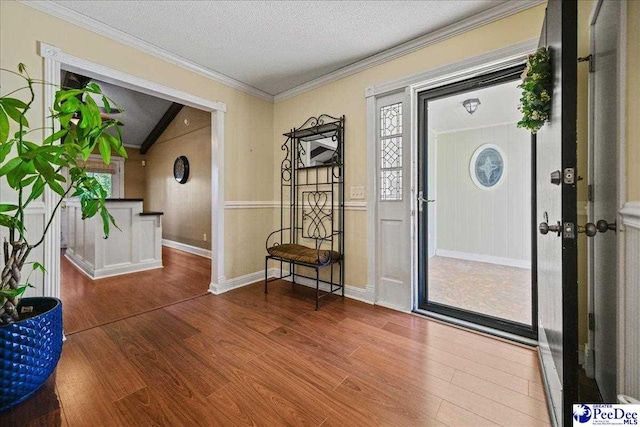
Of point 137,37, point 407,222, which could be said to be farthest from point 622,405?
point 137,37

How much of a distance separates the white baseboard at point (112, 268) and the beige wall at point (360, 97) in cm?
220

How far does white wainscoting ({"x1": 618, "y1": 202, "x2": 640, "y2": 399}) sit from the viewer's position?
102cm

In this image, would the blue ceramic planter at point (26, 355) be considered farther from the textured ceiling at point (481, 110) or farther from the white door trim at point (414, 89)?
the textured ceiling at point (481, 110)

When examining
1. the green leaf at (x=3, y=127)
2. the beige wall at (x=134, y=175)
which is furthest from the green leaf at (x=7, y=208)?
the beige wall at (x=134, y=175)

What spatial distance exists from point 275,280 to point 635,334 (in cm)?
293

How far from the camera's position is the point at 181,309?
248 cm

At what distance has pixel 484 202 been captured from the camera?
14.6ft

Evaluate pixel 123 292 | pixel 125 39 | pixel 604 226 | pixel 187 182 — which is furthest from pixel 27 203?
pixel 187 182

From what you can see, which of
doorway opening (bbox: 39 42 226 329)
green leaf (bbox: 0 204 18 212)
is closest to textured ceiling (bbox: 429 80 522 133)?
doorway opening (bbox: 39 42 226 329)

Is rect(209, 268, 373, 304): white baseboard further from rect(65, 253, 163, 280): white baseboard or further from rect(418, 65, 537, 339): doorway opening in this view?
rect(65, 253, 163, 280): white baseboard

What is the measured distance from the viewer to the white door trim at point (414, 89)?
1.90 metres

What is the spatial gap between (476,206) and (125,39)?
5.00m

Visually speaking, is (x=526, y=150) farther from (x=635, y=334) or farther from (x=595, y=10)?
(x=635, y=334)

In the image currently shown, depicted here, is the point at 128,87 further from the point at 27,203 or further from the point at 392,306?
the point at 392,306
